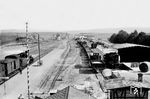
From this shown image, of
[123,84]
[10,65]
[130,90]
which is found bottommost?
[10,65]

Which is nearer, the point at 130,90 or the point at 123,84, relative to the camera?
the point at 130,90

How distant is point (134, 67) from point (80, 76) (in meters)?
12.5

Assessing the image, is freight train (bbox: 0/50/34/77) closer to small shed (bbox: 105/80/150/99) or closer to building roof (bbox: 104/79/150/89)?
building roof (bbox: 104/79/150/89)

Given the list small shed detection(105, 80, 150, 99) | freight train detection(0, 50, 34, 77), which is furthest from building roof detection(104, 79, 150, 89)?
freight train detection(0, 50, 34, 77)

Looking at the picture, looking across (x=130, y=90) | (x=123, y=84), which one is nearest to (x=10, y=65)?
(x=123, y=84)

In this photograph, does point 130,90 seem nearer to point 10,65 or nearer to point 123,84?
point 123,84

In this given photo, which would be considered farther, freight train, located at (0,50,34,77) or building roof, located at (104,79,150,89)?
freight train, located at (0,50,34,77)

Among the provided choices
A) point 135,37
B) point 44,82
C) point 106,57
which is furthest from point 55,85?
point 135,37

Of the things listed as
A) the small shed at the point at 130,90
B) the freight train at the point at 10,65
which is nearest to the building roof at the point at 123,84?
the small shed at the point at 130,90

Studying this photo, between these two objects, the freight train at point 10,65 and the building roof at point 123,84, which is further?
the freight train at point 10,65

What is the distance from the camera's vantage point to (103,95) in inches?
1037

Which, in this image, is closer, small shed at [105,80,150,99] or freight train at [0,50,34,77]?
small shed at [105,80,150,99]

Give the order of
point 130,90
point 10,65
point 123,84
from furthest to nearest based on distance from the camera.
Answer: point 10,65
point 123,84
point 130,90

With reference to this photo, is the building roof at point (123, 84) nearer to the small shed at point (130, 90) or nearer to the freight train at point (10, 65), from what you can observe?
the small shed at point (130, 90)
